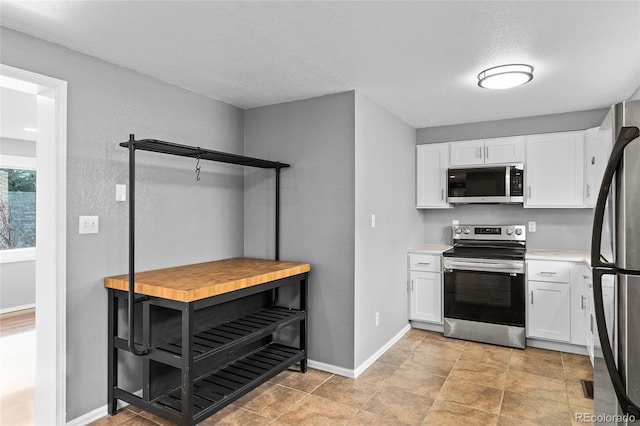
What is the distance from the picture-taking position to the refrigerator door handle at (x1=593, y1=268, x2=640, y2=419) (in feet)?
4.53

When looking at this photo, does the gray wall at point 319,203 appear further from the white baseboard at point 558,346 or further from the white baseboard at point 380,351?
the white baseboard at point 558,346

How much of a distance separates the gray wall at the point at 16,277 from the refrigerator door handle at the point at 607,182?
6.58 meters

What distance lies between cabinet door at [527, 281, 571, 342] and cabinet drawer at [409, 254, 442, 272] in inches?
35.7

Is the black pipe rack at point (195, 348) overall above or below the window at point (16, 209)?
below

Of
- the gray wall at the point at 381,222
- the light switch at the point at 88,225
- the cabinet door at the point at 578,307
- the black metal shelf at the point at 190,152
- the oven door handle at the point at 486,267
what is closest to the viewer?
the black metal shelf at the point at 190,152

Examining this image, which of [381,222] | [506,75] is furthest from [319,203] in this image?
[506,75]

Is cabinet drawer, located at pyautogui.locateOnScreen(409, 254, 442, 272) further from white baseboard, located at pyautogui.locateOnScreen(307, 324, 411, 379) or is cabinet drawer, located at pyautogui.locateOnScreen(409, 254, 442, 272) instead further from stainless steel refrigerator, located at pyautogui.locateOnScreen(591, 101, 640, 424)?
stainless steel refrigerator, located at pyautogui.locateOnScreen(591, 101, 640, 424)

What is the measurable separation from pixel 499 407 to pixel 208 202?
8.88 feet

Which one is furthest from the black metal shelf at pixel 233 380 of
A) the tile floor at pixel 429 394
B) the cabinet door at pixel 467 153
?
the cabinet door at pixel 467 153

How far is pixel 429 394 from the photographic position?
2.84 meters

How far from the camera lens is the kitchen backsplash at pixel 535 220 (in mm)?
4062

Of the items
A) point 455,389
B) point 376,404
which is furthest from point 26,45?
point 455,389

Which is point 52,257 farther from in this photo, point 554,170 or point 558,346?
point 554,170

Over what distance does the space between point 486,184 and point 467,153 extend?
0.42m
